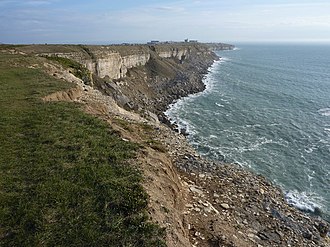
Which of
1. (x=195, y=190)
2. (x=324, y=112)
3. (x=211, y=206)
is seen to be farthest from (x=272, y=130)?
(x=211, y=206)

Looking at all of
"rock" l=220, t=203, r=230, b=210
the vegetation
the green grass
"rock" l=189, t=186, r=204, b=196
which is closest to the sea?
"rock" l=220, t=203, r=230, b=210

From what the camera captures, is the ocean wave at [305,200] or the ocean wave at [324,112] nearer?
the ocean wave at [305,200]

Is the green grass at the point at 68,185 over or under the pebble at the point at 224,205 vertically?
over

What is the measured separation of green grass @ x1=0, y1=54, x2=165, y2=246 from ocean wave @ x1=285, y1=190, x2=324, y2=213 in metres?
17.8

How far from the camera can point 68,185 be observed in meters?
12.0

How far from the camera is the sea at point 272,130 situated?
31453mm

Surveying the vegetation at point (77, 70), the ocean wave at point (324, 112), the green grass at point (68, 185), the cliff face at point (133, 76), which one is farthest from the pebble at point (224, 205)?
the ocean wave at point (324, 112)

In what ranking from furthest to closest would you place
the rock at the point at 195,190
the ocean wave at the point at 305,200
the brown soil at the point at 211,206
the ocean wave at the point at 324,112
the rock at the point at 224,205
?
the ocean wave at the point at 324,112
the ocean wave at the point at 305,200
the rock at the point at 195,190
the rock at the point at 224,205
the brown soil at the point at 211,206

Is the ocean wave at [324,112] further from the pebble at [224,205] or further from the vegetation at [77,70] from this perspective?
the pebble at [224,205]

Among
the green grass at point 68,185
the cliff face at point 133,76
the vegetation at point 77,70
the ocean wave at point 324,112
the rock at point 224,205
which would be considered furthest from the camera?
the cliff face at point 133,76

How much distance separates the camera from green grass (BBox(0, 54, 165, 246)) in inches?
387

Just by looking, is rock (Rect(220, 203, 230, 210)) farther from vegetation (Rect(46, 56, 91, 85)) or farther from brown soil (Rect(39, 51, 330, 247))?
vegetation (Rect(46, 56, 91, 85))

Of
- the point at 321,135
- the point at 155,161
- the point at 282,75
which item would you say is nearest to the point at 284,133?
→ the point at 321,135

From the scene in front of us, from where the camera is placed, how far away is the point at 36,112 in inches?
789
